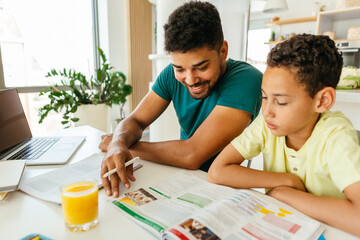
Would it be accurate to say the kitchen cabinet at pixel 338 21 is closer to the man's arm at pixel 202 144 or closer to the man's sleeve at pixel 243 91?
the man's sleeve at pixel 243 91

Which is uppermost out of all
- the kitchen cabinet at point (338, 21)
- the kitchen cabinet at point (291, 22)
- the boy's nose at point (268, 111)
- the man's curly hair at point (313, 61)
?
the kitchen cabinet at point (291, 22)

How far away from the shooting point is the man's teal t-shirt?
105 cm

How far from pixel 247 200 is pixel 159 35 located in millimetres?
1914

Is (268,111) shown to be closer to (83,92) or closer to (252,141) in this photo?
(252,141)

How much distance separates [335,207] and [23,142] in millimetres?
1271

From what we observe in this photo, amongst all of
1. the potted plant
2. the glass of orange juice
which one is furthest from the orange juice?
the potted plant

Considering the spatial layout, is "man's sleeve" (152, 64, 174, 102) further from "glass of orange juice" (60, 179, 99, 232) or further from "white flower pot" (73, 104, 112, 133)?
"white flower pot" (73, 104, 112, 133)

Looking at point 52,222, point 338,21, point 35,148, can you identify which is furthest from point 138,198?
point 338,21

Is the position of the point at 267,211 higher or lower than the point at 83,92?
lower

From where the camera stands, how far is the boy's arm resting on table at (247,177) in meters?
0.76

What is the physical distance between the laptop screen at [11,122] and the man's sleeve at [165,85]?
68 cm

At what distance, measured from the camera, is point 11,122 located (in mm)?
1143

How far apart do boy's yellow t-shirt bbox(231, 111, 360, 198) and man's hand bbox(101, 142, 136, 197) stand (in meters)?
0.38

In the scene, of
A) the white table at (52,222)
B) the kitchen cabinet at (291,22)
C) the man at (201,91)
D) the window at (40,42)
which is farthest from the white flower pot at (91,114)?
the kitchen cabinet at (291,22)
